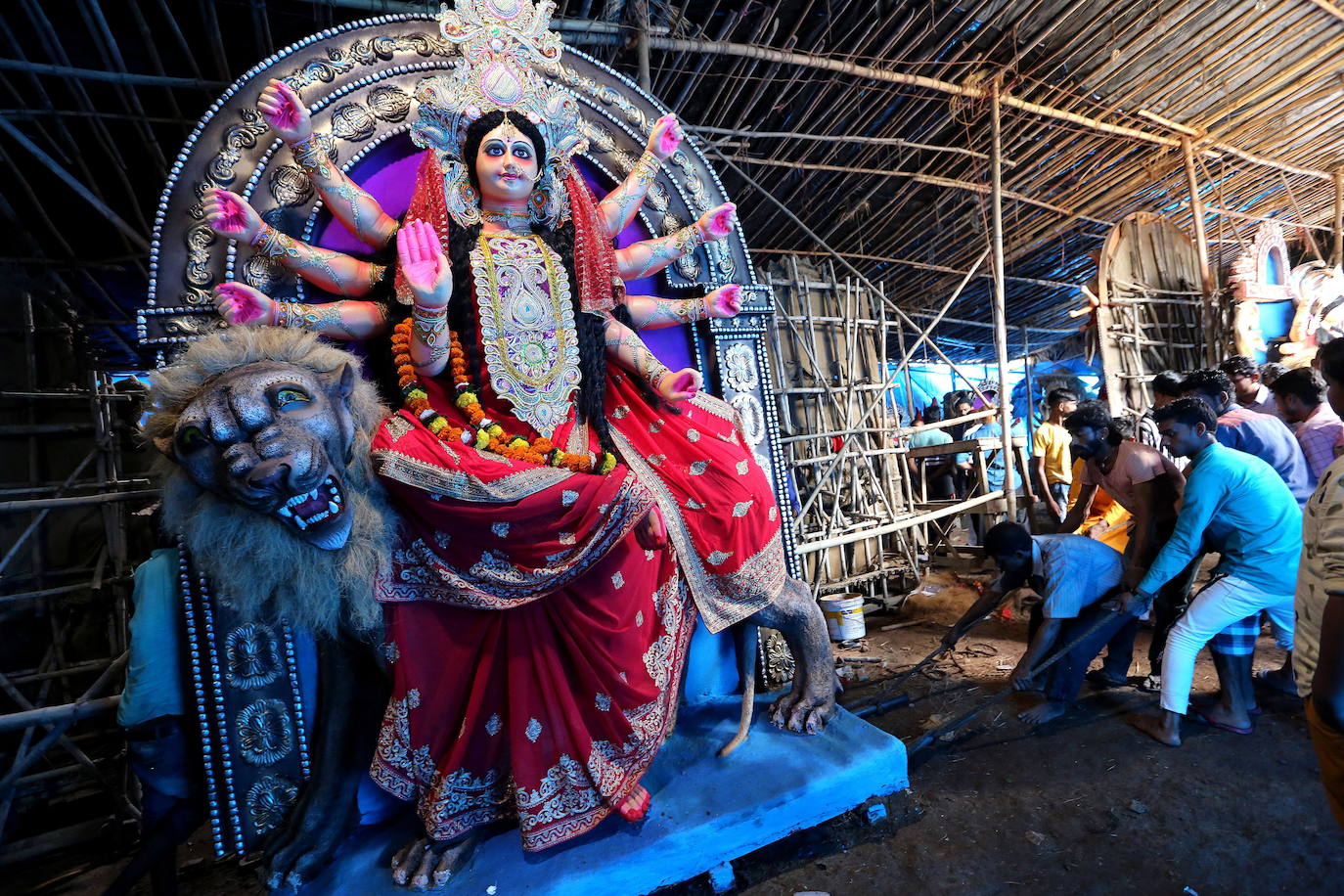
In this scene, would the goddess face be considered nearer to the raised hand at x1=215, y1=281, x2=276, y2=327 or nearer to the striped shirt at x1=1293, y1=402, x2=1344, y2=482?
the raised hand at x1=215, y1=281, x2=276, y2=327

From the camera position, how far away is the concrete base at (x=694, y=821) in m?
1.85

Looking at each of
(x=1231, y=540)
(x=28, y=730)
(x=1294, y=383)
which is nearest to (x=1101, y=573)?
(x=1231, y=540)

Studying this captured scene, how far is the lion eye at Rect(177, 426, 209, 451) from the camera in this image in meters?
1.65

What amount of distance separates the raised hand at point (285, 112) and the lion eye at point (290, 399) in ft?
3.20

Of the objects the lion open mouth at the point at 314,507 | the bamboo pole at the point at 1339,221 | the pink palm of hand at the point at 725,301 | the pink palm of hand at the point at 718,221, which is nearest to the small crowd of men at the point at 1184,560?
the pink palm of hand at the point at 725,301

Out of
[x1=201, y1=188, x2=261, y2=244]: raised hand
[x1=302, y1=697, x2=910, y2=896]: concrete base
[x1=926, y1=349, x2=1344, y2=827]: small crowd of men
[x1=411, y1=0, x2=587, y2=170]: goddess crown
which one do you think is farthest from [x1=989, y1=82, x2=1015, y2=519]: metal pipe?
[x1=201, y1=188, x2=261, y2=244]: raised hand

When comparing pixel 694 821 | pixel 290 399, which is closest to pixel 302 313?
pixel 290 399

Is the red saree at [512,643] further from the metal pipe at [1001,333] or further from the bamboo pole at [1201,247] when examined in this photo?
the bamboo pole at [1201,247]

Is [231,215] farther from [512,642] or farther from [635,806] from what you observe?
[635,806]

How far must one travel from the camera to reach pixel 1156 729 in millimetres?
2939

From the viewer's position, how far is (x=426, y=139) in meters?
A: 2.48

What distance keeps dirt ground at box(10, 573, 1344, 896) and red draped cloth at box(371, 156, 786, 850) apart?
2.07 feet

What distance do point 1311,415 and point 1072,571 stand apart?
2.41 m

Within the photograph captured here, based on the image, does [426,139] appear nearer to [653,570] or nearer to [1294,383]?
[653,570]
